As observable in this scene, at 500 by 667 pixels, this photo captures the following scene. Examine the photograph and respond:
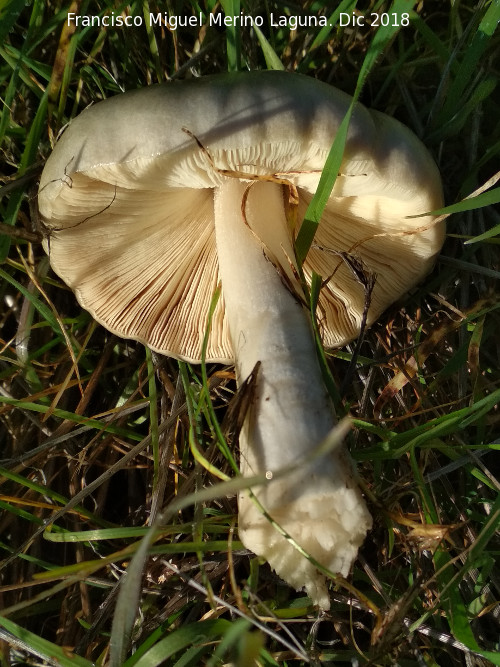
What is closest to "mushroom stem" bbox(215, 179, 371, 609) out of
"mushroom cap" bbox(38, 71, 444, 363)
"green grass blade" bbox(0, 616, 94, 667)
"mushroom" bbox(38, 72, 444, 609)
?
"mushroom" bbox(38, 72, 444, 609)

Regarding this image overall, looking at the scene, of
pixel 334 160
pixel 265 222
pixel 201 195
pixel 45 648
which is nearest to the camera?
pixel 334 160

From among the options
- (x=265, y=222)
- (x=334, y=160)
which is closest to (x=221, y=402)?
(x=265, y=222)

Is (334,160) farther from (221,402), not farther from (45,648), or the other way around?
(45,648)

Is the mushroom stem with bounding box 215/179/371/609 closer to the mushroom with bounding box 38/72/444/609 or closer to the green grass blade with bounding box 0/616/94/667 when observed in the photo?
the mushroom with bounding box 38/72/444/609

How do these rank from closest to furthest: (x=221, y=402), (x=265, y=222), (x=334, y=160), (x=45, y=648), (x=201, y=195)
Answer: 1. (x=334, y=160)
2. (x=45, y=648)
3. (x=265, y=222)
4. (x=201, y=195)
5. (x=221, y=402)

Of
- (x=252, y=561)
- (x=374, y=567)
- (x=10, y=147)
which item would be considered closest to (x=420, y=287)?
(x=374, y=567)

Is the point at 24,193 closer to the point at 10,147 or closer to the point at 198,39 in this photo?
the point at 10,147
